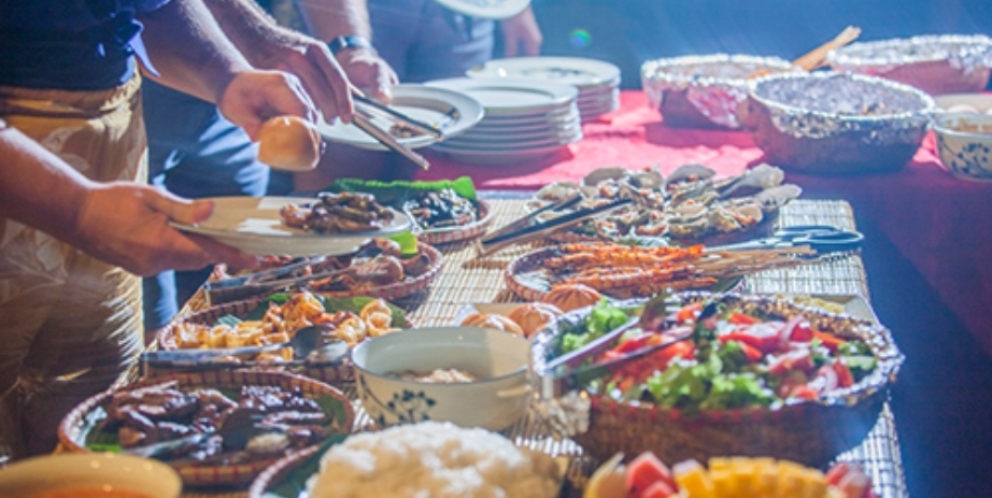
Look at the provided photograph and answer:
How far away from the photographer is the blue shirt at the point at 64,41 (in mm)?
1898

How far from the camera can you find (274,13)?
4055 mm

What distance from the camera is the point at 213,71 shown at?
2.11 meters

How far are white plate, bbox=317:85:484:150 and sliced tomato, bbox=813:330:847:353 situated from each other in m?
1.38

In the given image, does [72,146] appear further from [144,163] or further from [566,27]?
[566,27]

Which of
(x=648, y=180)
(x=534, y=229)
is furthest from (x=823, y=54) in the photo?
(x=534, y=229)

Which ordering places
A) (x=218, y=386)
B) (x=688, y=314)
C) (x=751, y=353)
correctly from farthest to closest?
(x=218, y=386)
(x=688, y=314)
(x=751, y=353)

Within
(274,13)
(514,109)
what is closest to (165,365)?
(514,109)

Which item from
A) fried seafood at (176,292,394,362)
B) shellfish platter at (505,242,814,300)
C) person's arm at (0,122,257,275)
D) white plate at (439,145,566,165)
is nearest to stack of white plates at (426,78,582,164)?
white plate at (439,145,566,165)

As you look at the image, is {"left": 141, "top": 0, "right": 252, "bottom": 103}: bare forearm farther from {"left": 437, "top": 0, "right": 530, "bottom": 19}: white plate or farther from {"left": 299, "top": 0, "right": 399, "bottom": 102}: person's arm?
{"left": 437, "top": 0, "right": 530, "bottom": 19}: white plate

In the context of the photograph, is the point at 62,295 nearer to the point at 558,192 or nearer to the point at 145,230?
the point at 145,230

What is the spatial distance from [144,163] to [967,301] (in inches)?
81.5

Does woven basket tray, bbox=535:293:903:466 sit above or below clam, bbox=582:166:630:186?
above

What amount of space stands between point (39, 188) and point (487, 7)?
2540 millimetres

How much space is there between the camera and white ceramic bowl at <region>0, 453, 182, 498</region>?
40.9 inches
